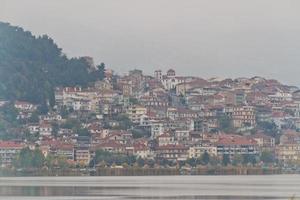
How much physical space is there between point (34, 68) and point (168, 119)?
37.5 feet

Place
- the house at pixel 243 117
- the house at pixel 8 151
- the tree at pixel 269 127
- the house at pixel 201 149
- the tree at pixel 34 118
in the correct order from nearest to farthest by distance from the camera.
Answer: the house at pixel 8 151
the house at pixel 201 149
the tree at pixel 269 127
the tree at pixel 34 118
the house at pixel 243 117

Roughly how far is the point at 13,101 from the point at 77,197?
57.3m

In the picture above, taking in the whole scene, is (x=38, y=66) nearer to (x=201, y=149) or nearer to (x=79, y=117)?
(x=79, y=117)

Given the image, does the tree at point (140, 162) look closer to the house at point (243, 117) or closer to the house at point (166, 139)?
the house at point (166, 139)

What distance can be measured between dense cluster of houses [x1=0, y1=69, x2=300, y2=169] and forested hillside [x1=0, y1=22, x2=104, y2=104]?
129 centimetres

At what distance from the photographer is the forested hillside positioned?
89.6 meters

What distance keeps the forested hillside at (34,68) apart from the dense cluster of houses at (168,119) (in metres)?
1.29

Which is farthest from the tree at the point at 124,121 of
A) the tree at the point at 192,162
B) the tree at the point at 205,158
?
the tree at the point at 192,162

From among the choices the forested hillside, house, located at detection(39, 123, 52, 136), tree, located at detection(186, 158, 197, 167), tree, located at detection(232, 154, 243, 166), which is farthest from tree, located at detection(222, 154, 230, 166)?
the forested hillside

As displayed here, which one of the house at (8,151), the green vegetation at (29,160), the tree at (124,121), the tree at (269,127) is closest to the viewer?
the green vegetation at (29,160)

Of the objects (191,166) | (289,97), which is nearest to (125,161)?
(191,166)

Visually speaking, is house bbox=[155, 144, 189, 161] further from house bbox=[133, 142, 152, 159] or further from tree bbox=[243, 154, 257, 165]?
tree bbox=[243, 154, 257, 165]

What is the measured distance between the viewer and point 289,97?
10106 cm

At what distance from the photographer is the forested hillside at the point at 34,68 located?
294 feet
